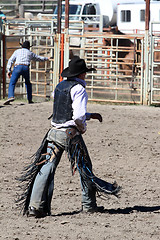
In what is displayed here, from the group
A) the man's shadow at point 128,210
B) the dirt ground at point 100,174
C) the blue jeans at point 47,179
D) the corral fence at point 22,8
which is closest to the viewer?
the dirt ground at point 100,174

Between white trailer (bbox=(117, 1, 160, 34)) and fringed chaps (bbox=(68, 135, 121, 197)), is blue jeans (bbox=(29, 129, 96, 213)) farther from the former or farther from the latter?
white trailer (bbox=(117, 1, 160, 34))

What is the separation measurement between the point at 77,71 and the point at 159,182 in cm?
227

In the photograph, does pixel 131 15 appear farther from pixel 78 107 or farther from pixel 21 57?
pixel 78 107

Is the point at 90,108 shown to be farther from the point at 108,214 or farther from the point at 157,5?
the point at 157,5

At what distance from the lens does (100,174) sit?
7059 millimetres

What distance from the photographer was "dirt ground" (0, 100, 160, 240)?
4609mm

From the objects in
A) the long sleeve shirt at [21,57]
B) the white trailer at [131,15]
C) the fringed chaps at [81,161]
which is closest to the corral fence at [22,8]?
the white trailer at [131,15]

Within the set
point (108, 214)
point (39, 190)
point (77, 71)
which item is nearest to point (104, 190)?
point (108, 214)

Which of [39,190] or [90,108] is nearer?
[39,190]

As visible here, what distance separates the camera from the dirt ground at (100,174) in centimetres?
461

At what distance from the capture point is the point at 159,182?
662cm

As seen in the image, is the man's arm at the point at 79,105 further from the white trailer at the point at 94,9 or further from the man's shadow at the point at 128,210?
the white trailer at the point at 94,9

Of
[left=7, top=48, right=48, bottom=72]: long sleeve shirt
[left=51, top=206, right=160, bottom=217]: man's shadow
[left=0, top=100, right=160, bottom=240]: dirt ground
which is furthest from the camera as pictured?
[left=7, top=48, right=48, bottom=72]: long sleeve shirt

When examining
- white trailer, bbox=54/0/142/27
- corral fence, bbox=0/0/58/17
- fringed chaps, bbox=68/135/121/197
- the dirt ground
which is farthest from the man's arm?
corral fence, bbox=0/0/58/17
